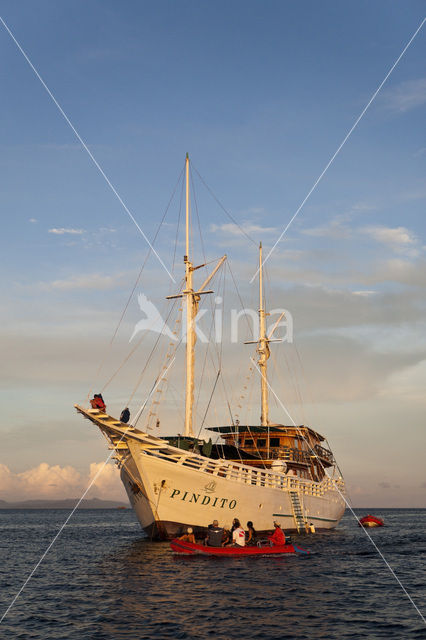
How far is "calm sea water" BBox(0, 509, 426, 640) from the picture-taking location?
52.1 feet

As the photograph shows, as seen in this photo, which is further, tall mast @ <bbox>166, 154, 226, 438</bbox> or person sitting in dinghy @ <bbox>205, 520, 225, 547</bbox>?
tall mast @ <bbox>166, 154, 226, 438</bbox>

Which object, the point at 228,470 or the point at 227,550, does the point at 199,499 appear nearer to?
the point at 228,470

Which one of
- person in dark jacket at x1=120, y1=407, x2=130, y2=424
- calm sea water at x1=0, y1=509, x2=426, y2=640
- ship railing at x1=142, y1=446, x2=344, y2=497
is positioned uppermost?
person in dark jacket at x1=120, y1=407, x2=130, y2=424

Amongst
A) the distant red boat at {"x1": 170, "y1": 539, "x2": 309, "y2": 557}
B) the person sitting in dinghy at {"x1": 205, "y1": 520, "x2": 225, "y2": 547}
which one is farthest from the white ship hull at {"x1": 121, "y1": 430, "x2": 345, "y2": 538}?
the person sitting in dinghy at {"x1": 205, "y1": 520, "x2": 225, "y2": 547}

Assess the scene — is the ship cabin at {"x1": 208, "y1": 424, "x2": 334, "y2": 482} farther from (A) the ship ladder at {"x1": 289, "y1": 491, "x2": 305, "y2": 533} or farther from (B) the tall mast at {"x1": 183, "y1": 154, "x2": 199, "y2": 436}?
(B) the tall mast at {"x1": 183, "y1": 154, "x2": 199, "y2": 436}

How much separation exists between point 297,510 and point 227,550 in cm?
1606

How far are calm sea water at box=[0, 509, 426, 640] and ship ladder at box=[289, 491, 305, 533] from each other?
8.66m

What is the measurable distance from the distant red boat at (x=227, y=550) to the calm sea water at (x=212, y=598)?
0.43m

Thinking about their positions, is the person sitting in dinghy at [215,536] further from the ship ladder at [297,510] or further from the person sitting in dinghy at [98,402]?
the ship ladder at [297,510]

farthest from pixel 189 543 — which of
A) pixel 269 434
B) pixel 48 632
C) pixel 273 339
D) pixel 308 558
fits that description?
pixel 273 339

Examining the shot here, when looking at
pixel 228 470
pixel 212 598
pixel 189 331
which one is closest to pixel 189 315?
pixel 189 331

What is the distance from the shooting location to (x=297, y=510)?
41531 millimetres

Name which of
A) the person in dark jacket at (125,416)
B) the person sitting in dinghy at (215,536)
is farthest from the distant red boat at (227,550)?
the person in dark jacket at (125,416)

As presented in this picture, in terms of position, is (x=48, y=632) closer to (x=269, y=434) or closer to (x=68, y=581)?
(x=68, y=581)
